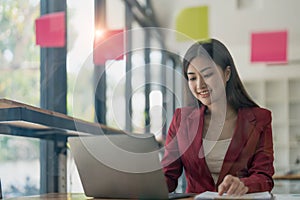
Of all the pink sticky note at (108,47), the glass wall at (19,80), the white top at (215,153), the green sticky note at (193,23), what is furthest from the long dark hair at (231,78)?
the green sticky note at (193,23)

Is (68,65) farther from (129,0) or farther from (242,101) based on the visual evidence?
(129,0)

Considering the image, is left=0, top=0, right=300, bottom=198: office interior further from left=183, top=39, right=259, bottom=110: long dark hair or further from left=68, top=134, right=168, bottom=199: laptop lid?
left=68, top=134, right=168, bottom=199: laptop lid

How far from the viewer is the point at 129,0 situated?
15.4 ft

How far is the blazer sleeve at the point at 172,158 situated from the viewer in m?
1.50

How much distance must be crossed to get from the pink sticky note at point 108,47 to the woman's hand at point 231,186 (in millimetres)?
1971

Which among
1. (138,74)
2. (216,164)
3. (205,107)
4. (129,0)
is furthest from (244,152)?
(129,0)

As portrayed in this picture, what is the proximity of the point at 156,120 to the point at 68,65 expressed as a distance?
0.60 m

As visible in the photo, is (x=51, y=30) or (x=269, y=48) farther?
(x=269, y=48)

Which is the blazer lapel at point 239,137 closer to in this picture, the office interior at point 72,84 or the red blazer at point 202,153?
the red blazer at point 202,153

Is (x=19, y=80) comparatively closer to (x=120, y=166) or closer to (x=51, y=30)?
(x=51, y=30)

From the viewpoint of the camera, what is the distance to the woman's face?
1.52m

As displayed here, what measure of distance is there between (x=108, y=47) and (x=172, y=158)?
179cm

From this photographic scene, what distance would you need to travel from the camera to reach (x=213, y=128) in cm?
156

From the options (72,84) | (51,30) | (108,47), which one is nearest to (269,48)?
(108,47)
